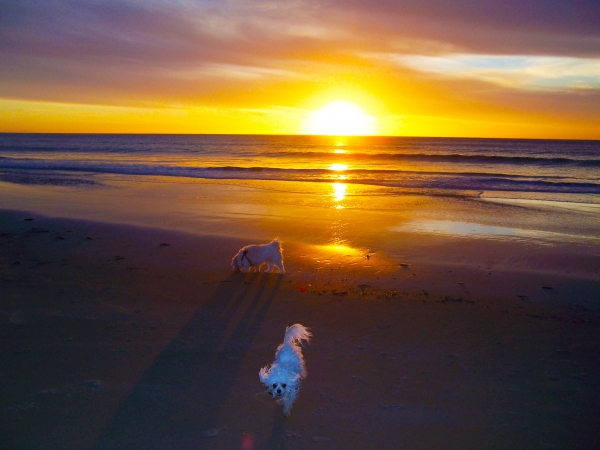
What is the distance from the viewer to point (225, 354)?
444cm

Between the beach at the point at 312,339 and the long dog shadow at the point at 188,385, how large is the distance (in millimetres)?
17

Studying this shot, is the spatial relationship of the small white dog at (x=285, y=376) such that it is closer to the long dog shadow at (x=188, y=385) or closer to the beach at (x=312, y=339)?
the beach at (x=312, y=339)

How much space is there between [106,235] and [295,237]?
4.03 metres

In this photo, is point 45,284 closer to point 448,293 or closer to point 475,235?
point 448,293

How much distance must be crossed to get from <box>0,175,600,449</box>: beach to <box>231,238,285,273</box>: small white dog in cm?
23

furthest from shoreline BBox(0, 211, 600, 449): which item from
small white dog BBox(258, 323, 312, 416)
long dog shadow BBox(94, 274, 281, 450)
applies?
small white dog BBox(258, 323, 312, 416)

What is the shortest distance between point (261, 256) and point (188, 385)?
3.10 meters

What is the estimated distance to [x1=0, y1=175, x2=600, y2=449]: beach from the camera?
3.45 meters

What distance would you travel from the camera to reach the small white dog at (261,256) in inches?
269

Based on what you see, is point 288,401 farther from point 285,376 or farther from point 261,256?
point 261,256

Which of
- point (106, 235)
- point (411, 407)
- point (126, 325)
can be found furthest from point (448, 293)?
point (106, 235)

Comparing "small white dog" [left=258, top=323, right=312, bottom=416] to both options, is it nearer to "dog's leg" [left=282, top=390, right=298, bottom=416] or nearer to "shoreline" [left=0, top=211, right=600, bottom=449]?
"dog's leg" [left=282, top=390, right=298, bottom=416]

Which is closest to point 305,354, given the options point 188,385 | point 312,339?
point 312,339

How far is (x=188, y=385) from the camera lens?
3.94 meters
